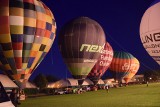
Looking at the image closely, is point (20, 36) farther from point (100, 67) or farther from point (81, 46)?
point (100, 67)

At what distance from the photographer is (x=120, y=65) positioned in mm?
60656

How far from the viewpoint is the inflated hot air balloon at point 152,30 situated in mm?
16953

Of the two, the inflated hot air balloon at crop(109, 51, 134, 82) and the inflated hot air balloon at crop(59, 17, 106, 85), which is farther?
the inflated hot air balloon at crop(109, 51, 134, 82)

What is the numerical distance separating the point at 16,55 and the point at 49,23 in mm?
4824

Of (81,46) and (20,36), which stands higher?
(81,46)

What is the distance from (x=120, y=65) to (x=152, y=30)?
144ft

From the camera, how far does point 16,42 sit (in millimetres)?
25484

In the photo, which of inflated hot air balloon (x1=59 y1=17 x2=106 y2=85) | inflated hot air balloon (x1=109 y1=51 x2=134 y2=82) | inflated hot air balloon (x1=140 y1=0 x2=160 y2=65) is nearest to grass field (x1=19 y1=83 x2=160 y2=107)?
inflated hot air balloon (x1=140 y1=0 x2=160 y2=65)

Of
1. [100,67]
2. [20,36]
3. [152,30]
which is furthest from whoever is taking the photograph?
[100,67]

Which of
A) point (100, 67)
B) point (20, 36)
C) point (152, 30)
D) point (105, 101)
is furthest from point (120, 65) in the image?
point (152, 30)

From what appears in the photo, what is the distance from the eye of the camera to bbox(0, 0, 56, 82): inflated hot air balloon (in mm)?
25422

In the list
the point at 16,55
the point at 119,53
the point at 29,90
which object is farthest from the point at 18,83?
the point at 119,53

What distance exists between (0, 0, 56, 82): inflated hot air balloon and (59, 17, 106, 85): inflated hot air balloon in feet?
31.4

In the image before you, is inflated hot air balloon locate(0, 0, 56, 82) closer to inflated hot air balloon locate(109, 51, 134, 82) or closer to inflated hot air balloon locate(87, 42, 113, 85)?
inflated hot air balloon locate(87, 42, 113, 85)
